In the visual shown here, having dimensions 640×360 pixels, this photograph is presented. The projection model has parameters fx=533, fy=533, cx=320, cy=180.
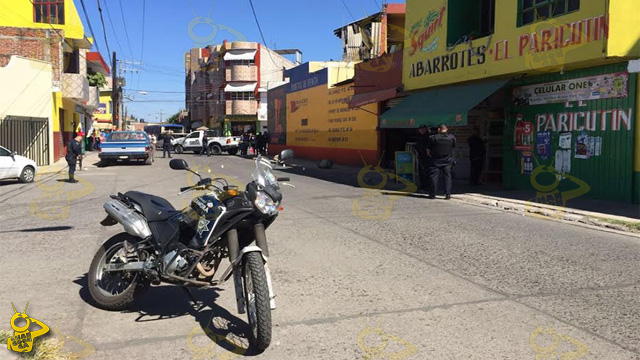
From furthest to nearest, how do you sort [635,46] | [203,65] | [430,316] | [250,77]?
[203,65], [250,77], [635,46], [430,316]

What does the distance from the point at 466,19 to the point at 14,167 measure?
47.6 feet

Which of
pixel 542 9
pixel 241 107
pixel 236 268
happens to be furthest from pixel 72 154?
pixel 241 107

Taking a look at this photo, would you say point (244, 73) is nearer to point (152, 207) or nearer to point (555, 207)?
point (555, 207)

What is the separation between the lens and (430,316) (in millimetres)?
4422

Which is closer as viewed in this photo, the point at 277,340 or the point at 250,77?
the point at 277,340

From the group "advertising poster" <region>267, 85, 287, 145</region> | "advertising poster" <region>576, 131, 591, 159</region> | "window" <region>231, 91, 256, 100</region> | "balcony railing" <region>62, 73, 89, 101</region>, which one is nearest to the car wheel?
"balcony railing" <region>62, 73, 89, 101</region>

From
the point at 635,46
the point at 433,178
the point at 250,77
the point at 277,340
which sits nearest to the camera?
the point at 277,340

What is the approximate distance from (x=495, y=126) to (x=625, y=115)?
18.4ft

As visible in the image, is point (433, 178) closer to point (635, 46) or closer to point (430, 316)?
point (635, 46)

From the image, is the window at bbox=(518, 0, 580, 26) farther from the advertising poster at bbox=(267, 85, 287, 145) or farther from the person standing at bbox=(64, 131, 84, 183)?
the advertising poster at bbox=(267, 85, 287, 145)

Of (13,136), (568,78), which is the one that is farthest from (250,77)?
(568,78)

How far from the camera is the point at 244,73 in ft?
195

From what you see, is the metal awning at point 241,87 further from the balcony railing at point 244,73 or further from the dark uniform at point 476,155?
the dark uniform at point 476,155

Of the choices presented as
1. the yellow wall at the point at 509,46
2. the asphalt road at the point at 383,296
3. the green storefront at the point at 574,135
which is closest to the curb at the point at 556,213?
the asphalt road at the point at 383,296
